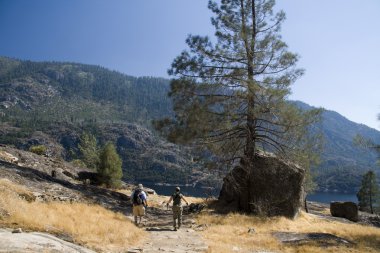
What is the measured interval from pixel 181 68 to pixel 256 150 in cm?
797

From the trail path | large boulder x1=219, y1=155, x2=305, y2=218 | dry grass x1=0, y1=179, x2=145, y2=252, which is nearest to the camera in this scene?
dry grass x1=0, y1=179, x2=145, y2=252

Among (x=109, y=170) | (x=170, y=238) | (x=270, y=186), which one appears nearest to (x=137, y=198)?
(x=170, y=238)

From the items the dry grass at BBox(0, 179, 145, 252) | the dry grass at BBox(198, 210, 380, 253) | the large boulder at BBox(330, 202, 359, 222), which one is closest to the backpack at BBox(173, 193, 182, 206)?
the dry grass at BBox(198, 210, 380, 253)

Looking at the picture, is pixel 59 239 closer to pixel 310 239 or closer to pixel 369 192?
pixel 310 239

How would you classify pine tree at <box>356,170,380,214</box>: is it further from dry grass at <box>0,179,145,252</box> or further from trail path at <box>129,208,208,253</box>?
dry grass at <box>0,179,145,252</box>

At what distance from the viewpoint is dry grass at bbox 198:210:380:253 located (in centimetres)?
1379

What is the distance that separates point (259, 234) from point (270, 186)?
6085 millimetres

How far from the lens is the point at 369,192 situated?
195ft

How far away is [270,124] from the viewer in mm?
23203

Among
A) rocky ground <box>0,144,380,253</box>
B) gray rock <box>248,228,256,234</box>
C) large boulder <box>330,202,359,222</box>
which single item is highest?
rocky ground <box>0,144,380,253</box>

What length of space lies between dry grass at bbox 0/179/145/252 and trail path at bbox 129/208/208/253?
690 mm

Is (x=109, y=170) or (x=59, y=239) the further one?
(x=109, y=170)

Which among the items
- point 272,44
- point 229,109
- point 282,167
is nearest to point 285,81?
point 272,44

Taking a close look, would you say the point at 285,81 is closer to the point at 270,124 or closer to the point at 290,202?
the point at 270,124
